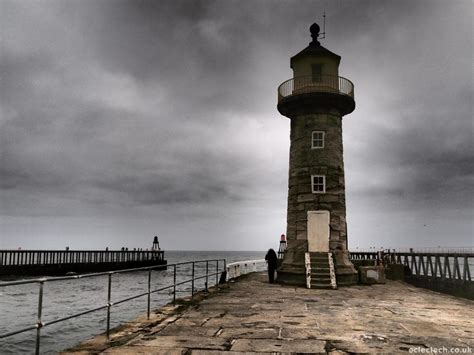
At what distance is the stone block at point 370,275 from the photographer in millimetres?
17797

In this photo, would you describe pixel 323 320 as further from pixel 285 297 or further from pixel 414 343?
pixel 285 297

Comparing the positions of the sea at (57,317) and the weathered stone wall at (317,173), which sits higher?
the weathered stone wall at (317,173)

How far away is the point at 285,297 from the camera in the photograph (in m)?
12.6

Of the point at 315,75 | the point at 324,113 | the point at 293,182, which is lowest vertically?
the point at 293,182

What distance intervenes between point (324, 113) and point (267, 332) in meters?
13.2

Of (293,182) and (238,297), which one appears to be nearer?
(238,297)

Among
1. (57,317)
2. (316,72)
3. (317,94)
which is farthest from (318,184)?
(57,317)

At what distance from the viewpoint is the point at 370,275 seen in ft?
58.6


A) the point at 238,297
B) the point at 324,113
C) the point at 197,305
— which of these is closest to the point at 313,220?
the point at 324,113

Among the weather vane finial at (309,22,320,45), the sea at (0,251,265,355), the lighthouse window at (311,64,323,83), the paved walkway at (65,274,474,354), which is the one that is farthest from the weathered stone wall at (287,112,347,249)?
the sea at (0,251,265,355)

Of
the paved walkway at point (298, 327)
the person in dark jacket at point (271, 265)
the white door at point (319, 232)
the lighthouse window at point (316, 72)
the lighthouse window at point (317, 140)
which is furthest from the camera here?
the lighthouse window at point (316, 72)

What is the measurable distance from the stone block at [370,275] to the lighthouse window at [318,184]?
12.8ft

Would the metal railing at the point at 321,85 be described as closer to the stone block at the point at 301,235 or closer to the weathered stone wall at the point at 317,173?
the weathered stone wall at the point at 317,173

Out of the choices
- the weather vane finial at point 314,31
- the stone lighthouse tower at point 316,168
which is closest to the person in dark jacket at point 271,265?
the stone lighthouse tower at point 316,168
